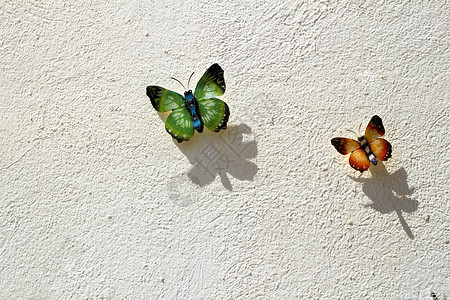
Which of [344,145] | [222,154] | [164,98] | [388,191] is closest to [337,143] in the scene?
[344,145]

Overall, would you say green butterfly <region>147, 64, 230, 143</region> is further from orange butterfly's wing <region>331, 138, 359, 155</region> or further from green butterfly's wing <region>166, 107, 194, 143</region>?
orange butterfly's wing <region>331, 138, 359, 155</region>

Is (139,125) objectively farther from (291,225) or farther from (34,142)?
(291,225)

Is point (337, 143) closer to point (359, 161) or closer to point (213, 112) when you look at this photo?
point (359, 161)

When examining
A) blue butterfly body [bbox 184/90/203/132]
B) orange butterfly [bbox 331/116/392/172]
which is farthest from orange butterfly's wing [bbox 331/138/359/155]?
blue butterfly body [bbox 184/90/203/132]

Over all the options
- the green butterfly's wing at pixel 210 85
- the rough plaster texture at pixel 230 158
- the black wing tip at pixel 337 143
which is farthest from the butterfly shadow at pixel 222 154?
the black wing tip at pixel 337 143

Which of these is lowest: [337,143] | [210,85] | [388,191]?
[388,191]

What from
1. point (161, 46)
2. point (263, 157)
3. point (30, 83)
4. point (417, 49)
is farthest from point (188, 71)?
point (417, 49)
